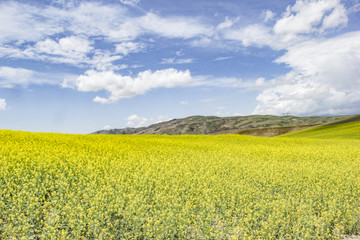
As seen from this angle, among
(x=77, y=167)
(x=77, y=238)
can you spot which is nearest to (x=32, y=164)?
(x=77, y=167)

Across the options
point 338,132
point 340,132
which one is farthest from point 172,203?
point 338,132

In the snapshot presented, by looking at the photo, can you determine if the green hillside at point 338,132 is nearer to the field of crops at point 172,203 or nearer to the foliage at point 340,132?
the foliage at point 340,132

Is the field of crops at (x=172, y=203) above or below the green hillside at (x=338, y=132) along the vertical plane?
above

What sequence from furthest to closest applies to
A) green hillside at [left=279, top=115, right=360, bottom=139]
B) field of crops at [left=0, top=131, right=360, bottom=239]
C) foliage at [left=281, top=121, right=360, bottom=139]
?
green hillside at [left=279, top=115, right=360, bottom=139] < foliage at [left=281, top=121, right=360, bottom=139] < field of crops at [left=0, top=131, right=360, bottom=239]

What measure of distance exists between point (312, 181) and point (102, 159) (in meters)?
10.5

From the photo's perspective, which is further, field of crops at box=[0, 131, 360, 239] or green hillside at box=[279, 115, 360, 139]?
green hillside at box=[279, 115, 360, 139]

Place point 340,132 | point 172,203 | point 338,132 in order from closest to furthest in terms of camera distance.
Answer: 1. point 172,203
2. point 340,132
3. point 338,132

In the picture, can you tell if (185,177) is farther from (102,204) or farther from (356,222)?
(356,222)

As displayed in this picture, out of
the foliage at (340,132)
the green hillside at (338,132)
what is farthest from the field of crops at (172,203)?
the green hillside at (338,132)

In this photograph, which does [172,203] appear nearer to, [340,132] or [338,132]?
[340,132]

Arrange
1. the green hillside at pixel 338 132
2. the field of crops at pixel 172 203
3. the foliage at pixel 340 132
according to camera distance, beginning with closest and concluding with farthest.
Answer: the field of crops at pixel 172 203 → the foliage at pixel 340 132 → the green hillside at pixel 338 132

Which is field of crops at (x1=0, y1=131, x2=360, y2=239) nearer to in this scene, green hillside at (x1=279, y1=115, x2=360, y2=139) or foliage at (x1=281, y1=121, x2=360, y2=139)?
foliage at (x1=281, y1=121, x2=360, y2=139)

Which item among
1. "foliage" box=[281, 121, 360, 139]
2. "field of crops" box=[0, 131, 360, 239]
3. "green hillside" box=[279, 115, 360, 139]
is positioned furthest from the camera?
"green hillside" box=[279, 115, 360, 139]

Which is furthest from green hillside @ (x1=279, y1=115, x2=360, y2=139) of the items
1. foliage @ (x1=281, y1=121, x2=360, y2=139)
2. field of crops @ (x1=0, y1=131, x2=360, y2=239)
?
field of crops @ (x1=0, y1=131, x2=360, y2=239)
